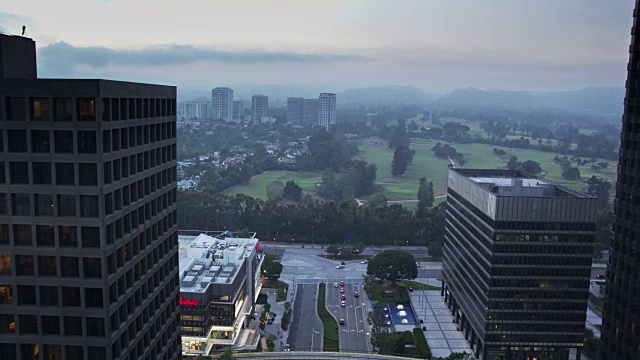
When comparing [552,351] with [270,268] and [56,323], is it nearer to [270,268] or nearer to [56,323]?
[270,268]

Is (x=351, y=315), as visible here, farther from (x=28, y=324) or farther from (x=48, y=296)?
(x=48, y=296)

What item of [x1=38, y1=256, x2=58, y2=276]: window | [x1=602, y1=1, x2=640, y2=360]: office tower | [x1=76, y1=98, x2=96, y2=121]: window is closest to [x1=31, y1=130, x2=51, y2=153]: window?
[x1=76, y1=98, x2=96, y2=121]: window

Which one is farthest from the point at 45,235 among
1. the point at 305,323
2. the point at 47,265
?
the point at 305,323

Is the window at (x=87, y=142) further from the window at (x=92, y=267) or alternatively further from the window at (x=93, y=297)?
the window at (x=93, y=297)

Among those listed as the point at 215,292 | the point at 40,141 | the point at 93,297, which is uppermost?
the point at 40,141

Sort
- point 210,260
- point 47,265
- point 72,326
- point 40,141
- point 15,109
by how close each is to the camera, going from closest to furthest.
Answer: point 15,109, point 40,141, point 47,265, point 72,326, point 210,260

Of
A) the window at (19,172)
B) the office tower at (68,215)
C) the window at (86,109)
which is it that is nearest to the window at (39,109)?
the office tower at (68,215)

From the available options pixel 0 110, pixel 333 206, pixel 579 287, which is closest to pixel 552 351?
pixel 579 287
